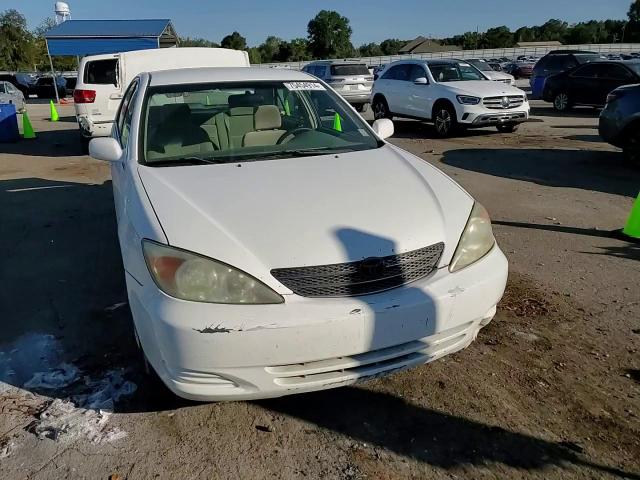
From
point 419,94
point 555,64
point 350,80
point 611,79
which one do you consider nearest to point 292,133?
point 419,94

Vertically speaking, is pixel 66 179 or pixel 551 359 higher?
pixel 66 179

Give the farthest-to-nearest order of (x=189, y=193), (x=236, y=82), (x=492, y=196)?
(x=492, y=196), (x=236, y=82), (x=189, y=193)

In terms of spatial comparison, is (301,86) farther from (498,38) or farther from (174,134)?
(498,38)

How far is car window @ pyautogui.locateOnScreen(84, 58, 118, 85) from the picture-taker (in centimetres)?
1102

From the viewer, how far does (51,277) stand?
4.52 metres

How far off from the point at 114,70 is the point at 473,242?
10.4 metres

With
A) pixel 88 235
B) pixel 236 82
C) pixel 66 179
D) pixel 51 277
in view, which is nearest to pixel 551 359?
pixel 236 82

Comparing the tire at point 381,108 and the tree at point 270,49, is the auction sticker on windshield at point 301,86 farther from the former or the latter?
the tree at point 270,49

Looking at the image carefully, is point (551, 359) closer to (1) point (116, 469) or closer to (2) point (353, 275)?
(2) point (353, 275)

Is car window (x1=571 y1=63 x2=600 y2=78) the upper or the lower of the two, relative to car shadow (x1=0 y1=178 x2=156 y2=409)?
upper

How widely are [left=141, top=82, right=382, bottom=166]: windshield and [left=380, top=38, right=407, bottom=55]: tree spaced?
99782 millimetres

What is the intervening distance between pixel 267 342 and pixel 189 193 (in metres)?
0.99

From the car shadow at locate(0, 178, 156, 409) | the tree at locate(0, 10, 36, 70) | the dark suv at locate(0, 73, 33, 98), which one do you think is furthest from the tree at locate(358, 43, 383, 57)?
the car shadow at locate(0, 178, 156, 409)

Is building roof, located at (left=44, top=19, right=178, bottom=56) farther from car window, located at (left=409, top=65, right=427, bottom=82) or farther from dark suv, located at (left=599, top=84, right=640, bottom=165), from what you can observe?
dark suv, located at (left=599, top=84, right=640, bottom=165)
